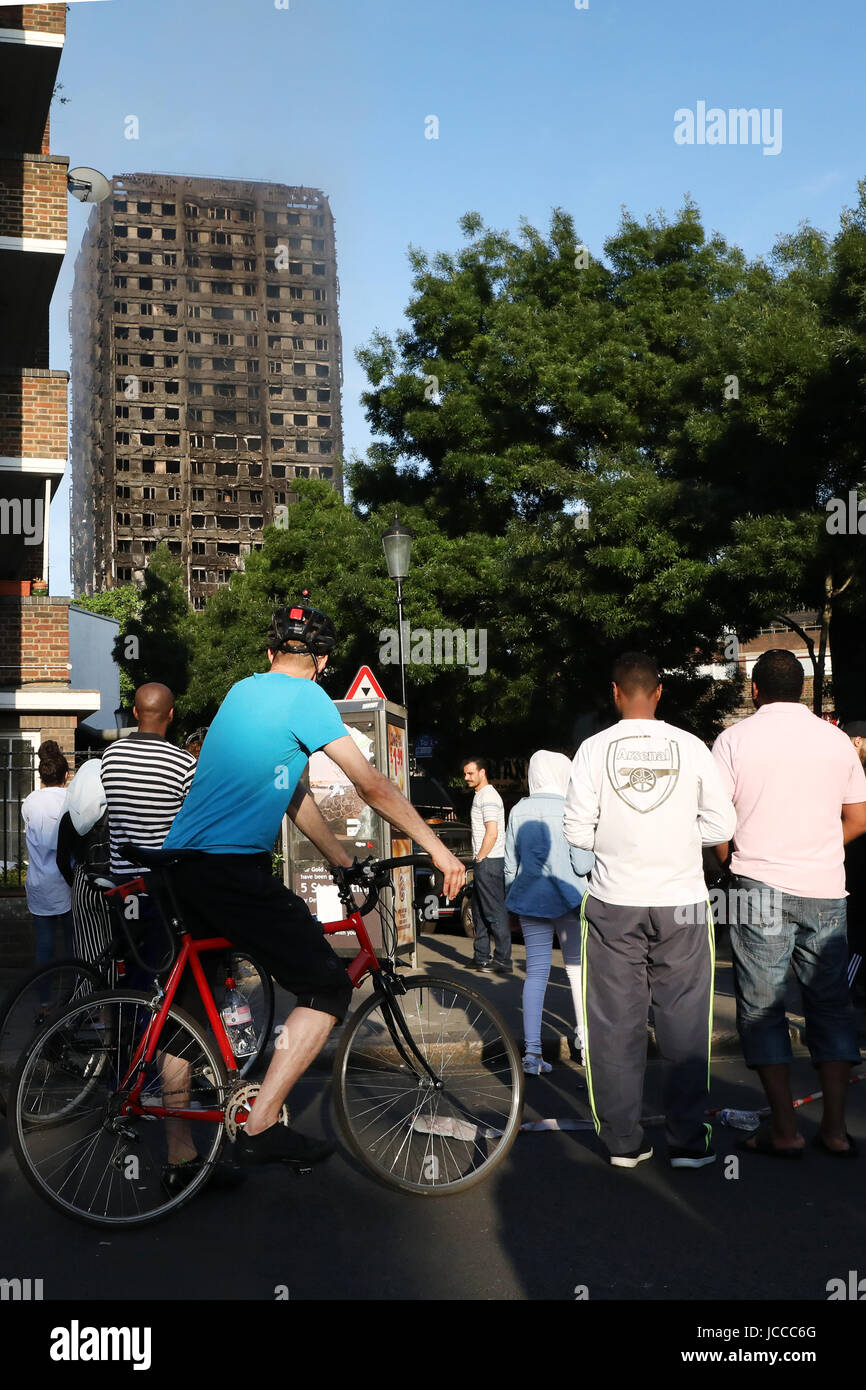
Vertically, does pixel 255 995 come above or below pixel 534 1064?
above

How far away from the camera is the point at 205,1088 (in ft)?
15.7

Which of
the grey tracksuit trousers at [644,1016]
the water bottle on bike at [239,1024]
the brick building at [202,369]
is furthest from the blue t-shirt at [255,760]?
the brick building at [202,369]

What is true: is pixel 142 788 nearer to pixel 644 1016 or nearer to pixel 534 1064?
pixel 644 1016

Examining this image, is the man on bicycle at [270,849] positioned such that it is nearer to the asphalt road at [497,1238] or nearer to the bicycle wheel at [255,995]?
the asphalt road at [497,1238]

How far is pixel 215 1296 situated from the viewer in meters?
3.96

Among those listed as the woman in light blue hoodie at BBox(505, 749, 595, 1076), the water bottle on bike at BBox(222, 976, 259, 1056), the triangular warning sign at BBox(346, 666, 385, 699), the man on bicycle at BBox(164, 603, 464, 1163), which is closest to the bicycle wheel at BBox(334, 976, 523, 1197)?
the man on bicycle at BBox(164, 603, 464, 1163)

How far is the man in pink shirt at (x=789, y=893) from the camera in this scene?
18.4 feet

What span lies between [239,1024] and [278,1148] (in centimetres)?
111

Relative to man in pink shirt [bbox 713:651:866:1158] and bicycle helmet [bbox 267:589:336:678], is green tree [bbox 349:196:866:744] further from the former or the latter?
bicycle helmet [bbox 267:589:336:678]

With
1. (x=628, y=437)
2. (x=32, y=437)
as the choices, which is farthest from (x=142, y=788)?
(x=628, y=437)
